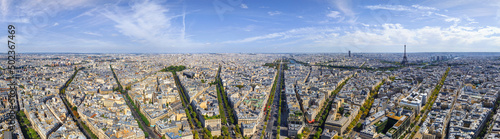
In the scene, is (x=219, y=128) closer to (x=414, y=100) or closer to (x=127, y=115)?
(x=127, y=115)

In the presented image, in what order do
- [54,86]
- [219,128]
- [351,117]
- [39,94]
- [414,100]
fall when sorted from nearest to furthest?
[219,128] → [351,117] → [414,100] → [39,94] → [54,86]

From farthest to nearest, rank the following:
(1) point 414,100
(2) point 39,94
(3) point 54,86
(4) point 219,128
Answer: (3) point 54,86 → (2) point 39,94 → (1) point 414,100 → (4) point 219,128

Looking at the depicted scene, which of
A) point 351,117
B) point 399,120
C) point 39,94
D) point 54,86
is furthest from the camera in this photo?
point 54,86

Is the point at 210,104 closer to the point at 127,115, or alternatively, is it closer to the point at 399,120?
the point at 127,115

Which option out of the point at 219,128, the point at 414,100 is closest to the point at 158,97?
the point at 219,128

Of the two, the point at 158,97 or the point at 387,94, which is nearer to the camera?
the point at 158,97

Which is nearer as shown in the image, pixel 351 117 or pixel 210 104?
pixel 351 117

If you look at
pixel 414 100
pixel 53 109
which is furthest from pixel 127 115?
pixel 414 100

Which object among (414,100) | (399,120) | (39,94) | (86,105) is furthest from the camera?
(39,94)
